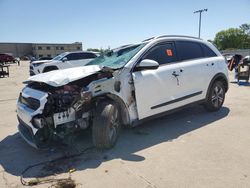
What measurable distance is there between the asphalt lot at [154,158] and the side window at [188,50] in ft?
4.64

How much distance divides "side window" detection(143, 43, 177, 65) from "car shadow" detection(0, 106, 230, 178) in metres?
1.36

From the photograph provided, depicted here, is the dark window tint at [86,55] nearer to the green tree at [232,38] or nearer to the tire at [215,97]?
the tire at [215,97]

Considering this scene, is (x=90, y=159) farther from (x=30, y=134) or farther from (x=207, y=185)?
(x=207, y=185)

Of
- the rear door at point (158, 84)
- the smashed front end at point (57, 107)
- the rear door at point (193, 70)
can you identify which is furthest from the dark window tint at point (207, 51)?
the smashed front end at point (57, 107)

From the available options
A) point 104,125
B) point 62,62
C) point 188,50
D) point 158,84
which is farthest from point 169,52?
point 62,62

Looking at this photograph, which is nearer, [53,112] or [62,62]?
[53,112]

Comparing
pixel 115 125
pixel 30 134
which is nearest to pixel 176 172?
pixel 115 125

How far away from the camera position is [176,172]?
9.92 ft

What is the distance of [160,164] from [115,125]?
97cm

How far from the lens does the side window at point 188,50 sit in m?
4.84

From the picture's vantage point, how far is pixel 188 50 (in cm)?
504

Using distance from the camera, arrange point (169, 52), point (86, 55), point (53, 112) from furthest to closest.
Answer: point (86, 55) → point (169, 52) → point (53, 112)

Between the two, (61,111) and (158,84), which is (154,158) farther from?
(61,111)

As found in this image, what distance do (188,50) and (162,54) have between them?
0.83 metres
